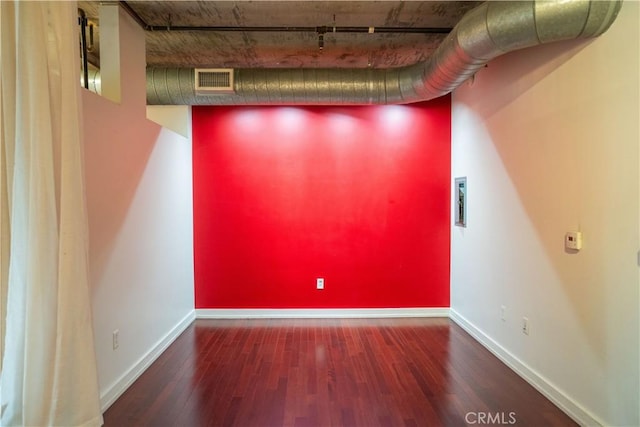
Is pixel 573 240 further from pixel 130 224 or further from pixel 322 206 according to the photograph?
pixel 130 224

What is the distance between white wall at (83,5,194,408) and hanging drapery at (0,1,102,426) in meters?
0.50

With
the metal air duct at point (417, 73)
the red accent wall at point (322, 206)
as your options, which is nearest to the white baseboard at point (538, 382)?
the red accent wall at point (322, 206)

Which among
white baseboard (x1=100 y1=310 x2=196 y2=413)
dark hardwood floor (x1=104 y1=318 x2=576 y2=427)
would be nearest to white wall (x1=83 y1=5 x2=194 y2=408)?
white baseboard (x1=100 y1=310 x2=196 y2=413)

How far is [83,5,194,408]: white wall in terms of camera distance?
2.07 meters


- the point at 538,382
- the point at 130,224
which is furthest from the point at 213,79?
the point at 538,382

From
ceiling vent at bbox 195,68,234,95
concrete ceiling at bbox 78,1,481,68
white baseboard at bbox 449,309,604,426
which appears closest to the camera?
white baseboard at bbox 449,309,604,426

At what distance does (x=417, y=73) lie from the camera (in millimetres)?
2846

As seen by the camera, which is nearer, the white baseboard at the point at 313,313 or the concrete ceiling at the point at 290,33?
the concrete ceiling at the point at 290,33

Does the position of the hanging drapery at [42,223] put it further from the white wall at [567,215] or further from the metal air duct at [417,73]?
the white wall at [567,215]

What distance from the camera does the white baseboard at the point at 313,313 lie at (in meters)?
3.76

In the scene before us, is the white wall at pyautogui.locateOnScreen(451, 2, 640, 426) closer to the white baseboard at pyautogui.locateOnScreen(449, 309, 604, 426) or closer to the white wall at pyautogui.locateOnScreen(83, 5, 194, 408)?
the white baseboard at pyautogui.locateOnScreen(449, 309, 604, 426)

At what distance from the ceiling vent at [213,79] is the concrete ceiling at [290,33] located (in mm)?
282

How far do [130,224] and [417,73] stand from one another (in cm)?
280

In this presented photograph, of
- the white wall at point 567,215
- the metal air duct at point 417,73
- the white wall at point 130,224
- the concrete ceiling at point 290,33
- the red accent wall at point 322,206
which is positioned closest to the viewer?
the white wall at point 567,215
